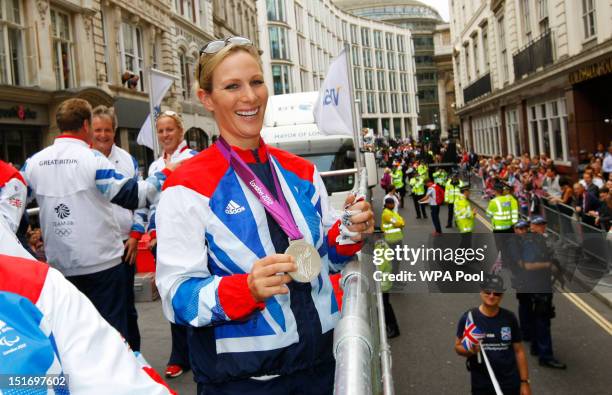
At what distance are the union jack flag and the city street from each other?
40.2 inches

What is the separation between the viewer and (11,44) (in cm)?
1666

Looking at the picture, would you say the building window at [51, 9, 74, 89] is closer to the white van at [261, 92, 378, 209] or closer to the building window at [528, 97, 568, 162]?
the white van at [261, 92, 378, 209]

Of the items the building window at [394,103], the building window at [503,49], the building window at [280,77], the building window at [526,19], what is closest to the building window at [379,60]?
the building window at [394,103]

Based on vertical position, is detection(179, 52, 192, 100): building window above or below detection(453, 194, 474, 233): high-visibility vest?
above

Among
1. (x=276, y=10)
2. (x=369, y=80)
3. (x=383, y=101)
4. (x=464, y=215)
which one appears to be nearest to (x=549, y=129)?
(x=464, y=215)

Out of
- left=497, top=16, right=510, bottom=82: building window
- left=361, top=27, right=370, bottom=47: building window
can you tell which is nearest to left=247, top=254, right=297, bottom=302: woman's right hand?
left=497, top=16, right=510, bottom=82: building window

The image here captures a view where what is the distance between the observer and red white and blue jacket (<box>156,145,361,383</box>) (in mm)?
1851

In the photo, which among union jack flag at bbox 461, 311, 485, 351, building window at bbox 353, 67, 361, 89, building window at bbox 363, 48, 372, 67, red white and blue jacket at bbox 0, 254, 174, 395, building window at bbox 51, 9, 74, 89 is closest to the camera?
red white and blue jacket at bbox 0, 254, 174, 395

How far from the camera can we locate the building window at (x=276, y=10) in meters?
59.2

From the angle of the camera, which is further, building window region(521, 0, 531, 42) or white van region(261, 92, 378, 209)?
building window region(521, 0, 531, 42)

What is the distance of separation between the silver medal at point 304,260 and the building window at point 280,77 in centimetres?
5843

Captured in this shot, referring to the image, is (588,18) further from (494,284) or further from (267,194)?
(267,194)

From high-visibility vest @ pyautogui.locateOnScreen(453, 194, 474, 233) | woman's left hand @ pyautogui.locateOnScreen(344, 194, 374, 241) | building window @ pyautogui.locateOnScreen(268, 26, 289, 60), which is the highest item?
building window @ pyautogui.locateOnScreen(268, 26, 289, 60)

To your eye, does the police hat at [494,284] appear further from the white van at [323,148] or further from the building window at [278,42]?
the building window at [278,42]
